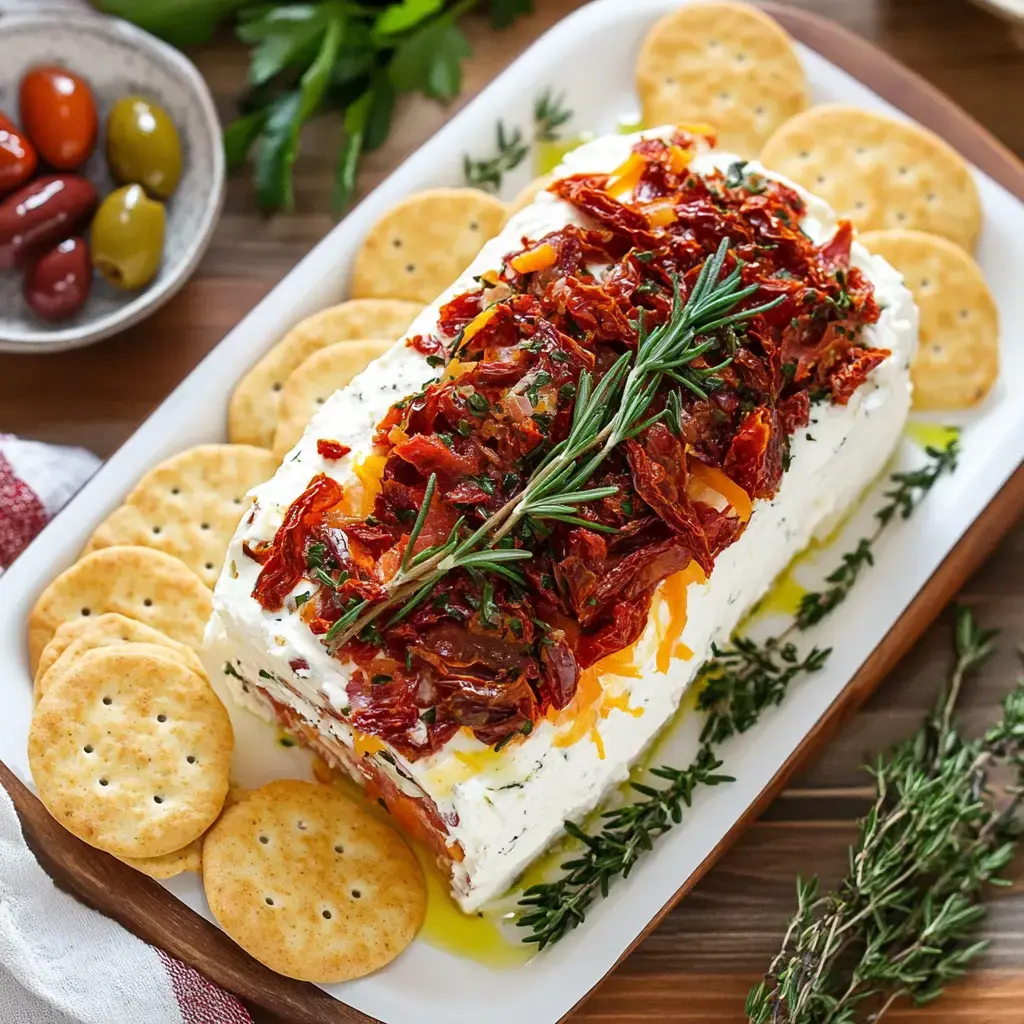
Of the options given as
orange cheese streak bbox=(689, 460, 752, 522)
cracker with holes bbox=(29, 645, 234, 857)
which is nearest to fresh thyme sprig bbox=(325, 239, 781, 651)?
orange cheese streak bbox=(689, 460, 752, 522)

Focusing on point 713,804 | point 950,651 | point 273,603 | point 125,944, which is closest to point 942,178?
Result: point 950,651

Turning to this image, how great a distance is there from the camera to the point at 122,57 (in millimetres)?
3820

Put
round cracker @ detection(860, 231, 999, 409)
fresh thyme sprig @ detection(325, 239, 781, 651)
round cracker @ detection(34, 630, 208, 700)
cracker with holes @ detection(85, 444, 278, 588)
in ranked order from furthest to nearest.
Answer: round cracker @ detection(860, 231, 999, 409), cracker with holes @ detection(85, 444, 278, 588), round cracker @ detection(34, 630, 208, 700), fresh thyme sprig @ detection(325, 239, 781, 651)

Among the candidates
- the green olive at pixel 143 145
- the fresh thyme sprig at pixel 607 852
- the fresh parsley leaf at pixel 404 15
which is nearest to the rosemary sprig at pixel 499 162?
the fresh parsley leaf at pixel 404 15

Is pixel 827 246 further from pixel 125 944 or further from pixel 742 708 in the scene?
pixel 125 944

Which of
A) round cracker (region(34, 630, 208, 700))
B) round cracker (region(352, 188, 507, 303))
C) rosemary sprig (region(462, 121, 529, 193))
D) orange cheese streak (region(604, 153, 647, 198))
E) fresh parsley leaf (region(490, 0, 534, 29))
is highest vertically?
orange cheese streak (region(604, 153, 647, 198))

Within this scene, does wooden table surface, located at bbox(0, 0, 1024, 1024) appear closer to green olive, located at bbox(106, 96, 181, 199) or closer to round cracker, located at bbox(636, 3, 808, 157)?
green olive, located at bbox(106, 96, 181, 199)

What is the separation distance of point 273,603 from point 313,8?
2.06 metres

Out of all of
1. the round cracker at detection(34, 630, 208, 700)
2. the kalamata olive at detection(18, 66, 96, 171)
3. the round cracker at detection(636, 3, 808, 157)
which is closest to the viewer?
the round cracker at detection(34, 630, 208, 700)

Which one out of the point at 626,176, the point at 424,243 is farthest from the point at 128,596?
the point at 626,176

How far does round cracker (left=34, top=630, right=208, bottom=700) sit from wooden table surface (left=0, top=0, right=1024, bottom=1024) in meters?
0.84

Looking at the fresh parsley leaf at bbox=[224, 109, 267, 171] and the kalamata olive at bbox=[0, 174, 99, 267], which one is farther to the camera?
the fresh parsley leaf at bbox=[224, 109, 267, 171]

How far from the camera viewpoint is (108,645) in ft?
10.4

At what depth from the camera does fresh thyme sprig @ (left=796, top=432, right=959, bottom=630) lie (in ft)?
11.2
